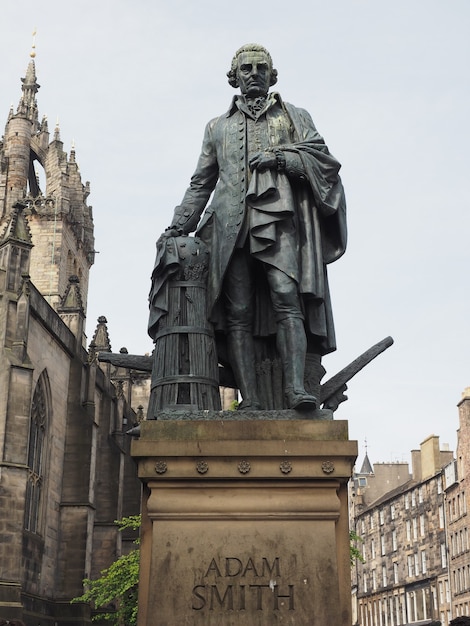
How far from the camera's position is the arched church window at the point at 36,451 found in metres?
31.8

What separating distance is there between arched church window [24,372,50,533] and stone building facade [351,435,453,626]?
37.6 m

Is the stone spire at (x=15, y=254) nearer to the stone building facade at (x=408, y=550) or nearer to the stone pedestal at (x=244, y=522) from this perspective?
the stone pedestal at (x=244, y=522)

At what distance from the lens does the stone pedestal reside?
4.66 meters

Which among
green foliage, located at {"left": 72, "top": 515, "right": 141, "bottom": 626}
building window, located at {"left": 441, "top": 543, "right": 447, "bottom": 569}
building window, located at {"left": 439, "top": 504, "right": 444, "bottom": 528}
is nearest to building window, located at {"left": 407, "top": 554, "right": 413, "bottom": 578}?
building window, located at {"left": 441, "top": 543, "right": 447, "bottom": 569}

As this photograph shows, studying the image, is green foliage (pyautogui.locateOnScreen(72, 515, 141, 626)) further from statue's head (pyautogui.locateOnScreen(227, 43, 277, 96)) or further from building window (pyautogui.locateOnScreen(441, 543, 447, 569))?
building window (pyautogui.locateOnScreen(441, 543, 447, 569))

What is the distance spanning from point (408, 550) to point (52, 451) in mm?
44854

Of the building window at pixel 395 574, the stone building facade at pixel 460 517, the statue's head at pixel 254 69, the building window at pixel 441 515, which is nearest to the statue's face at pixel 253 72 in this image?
the statue's head at pixel 254 69

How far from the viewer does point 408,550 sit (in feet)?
234

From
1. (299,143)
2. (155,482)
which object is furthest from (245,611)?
(299,143)

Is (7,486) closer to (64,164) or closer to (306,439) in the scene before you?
(306,439)

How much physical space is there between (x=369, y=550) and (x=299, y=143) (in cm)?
8057

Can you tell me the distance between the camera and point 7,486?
27906mm

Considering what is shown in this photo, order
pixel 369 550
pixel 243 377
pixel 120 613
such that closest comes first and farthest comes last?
1. pixel 243 377
2. pixel 120 613
3. pixel 369 550

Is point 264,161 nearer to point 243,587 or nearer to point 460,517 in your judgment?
point 243,587
